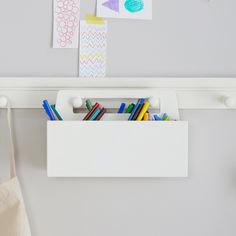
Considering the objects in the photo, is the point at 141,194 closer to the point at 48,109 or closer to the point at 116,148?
the point at 116,148

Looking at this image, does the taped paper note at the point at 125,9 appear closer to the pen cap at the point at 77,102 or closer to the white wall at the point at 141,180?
the white wall at the point at 141,180

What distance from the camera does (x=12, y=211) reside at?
89cm

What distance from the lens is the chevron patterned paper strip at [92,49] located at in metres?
0.97

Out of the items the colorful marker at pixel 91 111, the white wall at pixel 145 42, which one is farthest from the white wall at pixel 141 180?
the colorful marker at pixel 91 111

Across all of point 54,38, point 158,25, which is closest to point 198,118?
point 158,25

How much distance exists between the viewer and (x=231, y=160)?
0.98 meters

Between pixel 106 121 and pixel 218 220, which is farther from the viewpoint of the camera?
pixel 218 220

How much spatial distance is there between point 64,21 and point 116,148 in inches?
12.0

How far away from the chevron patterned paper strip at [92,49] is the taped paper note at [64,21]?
0.02 meters

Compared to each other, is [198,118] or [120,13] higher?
[120,13]

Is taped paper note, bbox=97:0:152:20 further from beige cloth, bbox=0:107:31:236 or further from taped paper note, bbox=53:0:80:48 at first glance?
beige cloth, bbox=0:107:31:236

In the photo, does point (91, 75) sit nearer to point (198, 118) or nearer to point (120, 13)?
point (120, 13)

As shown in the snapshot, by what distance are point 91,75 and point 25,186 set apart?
28 centimetres

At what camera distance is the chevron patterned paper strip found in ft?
3.18
